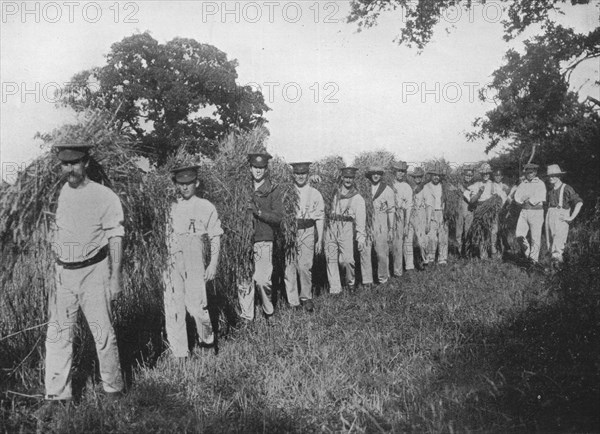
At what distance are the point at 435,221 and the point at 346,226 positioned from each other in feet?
11.7

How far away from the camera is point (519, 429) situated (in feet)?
11.2

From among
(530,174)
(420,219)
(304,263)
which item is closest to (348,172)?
(304,263)

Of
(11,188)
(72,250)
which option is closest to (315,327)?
(72,250)

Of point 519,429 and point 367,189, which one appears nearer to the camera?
point 519,429

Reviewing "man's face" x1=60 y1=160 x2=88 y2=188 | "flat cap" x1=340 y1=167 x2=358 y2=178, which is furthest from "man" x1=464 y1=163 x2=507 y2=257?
"man's face" x1=60 y1=160 x2=88 y2=188

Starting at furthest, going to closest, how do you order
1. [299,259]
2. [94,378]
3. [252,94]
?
[252,94], [299,259], [94,378]

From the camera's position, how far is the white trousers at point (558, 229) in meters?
9.70

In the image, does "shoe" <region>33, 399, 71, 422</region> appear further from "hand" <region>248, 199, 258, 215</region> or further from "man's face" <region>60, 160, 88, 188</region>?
"hand" <region>248, 199, 258, 215</region>

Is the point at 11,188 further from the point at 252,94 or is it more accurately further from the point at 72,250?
the point at 252,94

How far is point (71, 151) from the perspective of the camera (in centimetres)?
416

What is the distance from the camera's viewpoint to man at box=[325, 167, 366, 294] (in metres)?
8.71

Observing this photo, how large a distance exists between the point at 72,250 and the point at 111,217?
41cm

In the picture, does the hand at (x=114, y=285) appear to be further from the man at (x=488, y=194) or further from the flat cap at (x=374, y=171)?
the man at (x=488, y=194)

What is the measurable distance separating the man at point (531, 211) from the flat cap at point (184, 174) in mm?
7363
